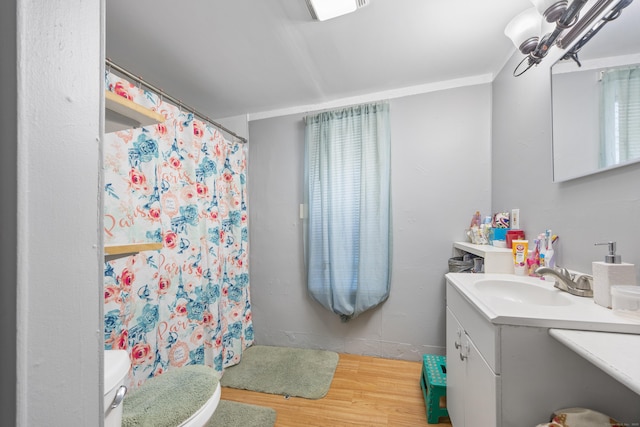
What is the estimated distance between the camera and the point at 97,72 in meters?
0.43

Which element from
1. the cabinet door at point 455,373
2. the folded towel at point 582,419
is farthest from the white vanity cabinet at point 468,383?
the folded towel at point 582,419

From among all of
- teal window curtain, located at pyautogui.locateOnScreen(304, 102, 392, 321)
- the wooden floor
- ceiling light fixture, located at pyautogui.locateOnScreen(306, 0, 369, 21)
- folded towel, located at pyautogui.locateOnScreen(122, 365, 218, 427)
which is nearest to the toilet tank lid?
folded towel, located at pyautogui.locateOnScreen(122, 365, 218, 427)

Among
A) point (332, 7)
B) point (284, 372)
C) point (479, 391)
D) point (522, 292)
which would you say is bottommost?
point (284, 372)

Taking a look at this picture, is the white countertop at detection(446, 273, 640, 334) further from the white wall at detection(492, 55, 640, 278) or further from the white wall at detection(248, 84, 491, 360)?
the white wall at detection(248, 84, 491, 360)

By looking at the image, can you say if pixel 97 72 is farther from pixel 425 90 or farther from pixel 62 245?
pixel 425 90

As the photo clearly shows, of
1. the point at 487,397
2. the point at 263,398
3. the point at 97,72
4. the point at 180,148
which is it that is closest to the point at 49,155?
the point at 97,72

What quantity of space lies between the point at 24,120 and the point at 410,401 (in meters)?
2.00

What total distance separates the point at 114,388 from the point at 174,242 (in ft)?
3.26

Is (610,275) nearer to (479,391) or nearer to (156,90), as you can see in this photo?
(479,391)

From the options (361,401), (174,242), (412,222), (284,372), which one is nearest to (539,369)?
(361,401)

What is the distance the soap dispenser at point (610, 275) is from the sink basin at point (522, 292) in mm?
109

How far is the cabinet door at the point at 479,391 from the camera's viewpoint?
0.75 m

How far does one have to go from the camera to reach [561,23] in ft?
2.99

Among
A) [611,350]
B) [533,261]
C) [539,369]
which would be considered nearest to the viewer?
[611,350]
